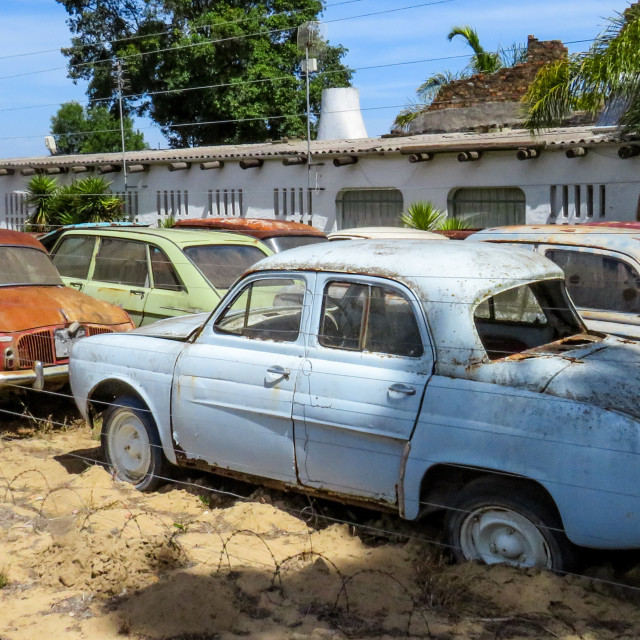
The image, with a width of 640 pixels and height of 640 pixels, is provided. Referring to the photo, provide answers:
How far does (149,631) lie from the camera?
164 inches

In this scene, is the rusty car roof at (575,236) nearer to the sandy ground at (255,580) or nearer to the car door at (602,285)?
the car door at (602,285)

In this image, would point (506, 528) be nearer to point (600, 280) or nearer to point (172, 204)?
point (600, 280)

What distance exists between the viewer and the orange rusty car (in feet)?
25.0

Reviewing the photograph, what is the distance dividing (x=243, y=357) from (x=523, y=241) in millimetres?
3175

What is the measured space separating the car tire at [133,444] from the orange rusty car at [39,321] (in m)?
1.55

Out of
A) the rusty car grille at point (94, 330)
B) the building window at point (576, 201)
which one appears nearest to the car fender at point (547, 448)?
the rusty car grille at point (94, 330)

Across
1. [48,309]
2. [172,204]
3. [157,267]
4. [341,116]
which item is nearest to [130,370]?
[48,309]

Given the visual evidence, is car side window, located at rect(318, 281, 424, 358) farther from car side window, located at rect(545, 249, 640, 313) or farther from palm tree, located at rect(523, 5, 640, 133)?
palm tree, located at rect(523, 5, 640, 133)

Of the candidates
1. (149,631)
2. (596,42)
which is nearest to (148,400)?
(149,631)

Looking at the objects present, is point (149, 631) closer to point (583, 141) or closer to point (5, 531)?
point (5, 531)

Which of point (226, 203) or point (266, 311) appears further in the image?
point (226, 203)

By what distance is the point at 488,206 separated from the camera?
16.2 metres

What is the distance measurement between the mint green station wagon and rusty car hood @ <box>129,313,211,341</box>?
1.86 m

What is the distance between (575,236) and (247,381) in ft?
11.2
